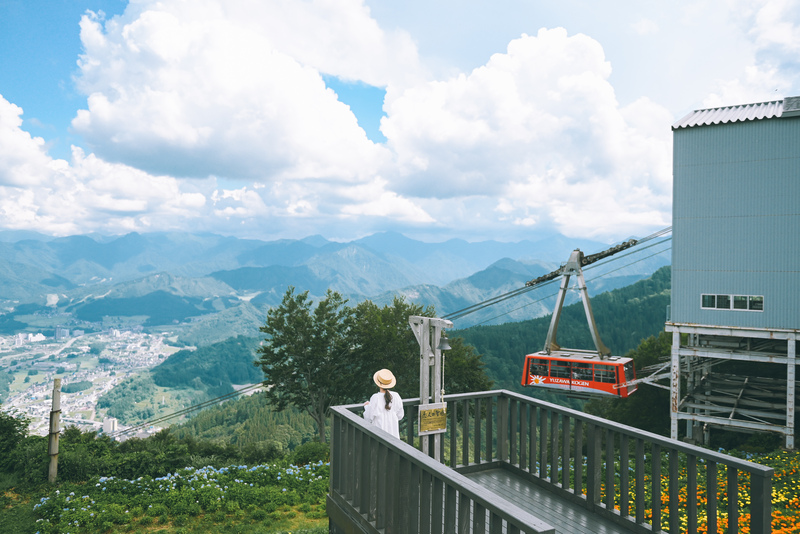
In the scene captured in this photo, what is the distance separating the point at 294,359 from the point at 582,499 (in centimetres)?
2420

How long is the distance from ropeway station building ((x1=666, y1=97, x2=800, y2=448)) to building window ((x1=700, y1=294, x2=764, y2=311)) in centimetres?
3

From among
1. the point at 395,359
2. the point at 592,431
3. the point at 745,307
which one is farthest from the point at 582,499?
the point at 395,359

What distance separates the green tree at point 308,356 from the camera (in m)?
27.3

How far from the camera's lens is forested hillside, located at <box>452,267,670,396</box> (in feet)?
280

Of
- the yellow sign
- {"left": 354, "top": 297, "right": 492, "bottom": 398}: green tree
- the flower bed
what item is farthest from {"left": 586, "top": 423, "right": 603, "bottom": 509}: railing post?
{"left": 354, "top": 297, "right": 492, "bottom": 398}: green tree

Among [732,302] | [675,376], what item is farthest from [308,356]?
[732,302]

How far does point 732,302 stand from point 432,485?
1712 cm

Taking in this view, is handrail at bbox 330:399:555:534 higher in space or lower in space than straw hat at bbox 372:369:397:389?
lower

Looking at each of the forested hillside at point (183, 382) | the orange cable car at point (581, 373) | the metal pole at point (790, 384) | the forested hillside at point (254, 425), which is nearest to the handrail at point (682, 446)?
the orange cable car at point (581, 373)

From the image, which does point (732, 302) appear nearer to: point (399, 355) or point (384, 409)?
point (384, 409)

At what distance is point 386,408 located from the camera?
Answer: 4977mm

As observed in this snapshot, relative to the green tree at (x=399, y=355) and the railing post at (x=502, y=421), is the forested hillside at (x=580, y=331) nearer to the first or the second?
the green tree at (x=399, y=355)

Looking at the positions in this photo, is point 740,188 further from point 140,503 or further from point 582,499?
point 140,503

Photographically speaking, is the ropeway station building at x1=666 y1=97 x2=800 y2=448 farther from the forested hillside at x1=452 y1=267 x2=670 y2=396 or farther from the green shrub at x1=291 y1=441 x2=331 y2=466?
the forested hillside at x1=452 y1=267 x2=670 y2=396
